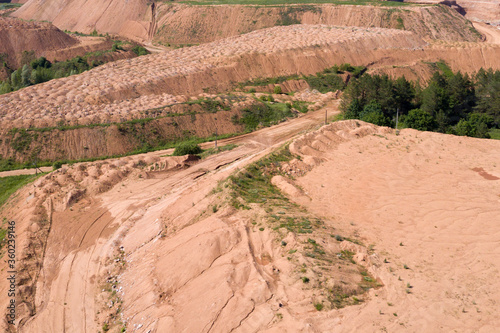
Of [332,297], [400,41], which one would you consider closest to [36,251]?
[332,297]

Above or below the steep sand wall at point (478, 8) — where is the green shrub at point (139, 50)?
below

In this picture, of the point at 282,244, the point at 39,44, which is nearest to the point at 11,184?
the point at 282,244

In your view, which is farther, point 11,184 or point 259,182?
point 11,184

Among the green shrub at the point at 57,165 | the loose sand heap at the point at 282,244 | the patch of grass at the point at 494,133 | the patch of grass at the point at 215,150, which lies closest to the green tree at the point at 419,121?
the loose sand heap at the point at 282,244

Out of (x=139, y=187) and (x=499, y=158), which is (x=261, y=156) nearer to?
(x=139, y=187)

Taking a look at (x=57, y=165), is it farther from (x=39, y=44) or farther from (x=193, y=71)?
(x=39, y=44)

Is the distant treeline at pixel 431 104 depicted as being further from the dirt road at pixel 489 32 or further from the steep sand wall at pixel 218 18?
the dirt road at pixel 489 32
